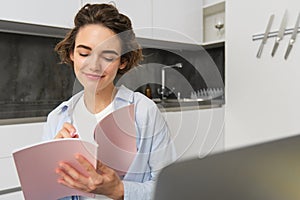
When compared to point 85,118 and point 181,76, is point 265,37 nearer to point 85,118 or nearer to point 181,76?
point 181,76

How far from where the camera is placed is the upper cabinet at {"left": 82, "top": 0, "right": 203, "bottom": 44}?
1819mm

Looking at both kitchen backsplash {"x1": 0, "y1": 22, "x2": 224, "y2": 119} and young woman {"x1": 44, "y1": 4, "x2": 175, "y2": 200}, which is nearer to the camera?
young woman {"x1": 44, "y1": 4, "x2": 175, "y2": 200}

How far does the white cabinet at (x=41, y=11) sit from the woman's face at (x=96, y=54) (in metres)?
0.80

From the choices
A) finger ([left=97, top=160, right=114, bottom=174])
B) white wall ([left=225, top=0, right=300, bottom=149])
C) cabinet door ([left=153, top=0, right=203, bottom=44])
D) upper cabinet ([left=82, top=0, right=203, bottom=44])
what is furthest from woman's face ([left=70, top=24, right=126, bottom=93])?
cabinet door ([left=153, top=0, right=203, bottom=44])

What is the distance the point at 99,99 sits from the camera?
810 millimetres

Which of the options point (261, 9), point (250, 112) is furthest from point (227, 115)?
point (261, 9)

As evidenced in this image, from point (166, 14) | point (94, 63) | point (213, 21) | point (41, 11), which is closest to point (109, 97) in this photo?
point (94, 63)

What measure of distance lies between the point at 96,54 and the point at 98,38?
0.16 ft

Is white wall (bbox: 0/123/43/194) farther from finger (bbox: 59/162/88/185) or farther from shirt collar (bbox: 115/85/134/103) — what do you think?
finger (bbox: 59/162/88/185)

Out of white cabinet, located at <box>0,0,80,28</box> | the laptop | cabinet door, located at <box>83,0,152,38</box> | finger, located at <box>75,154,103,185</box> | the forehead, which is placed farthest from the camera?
cabinet door, located at <box>83,0,152,38</box>

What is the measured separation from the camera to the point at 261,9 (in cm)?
174

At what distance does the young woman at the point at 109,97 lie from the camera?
689 millimetres

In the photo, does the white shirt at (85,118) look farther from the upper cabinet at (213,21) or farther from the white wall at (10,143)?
the upper cabinet at (213,21)

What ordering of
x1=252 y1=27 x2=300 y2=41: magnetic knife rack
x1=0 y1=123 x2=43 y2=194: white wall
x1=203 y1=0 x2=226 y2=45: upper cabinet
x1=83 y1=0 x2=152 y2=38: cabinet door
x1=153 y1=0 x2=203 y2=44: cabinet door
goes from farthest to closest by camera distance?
x1=203 y1=0 x2=226 y2=45: upper cabinet
x1=153 y1=0 x2=203 y2=44: cabinet door
x1=83 y1=0 x2=152 y2=38: cabinet door
x1=252 y1=27 x2=300 y2=41: magnetic knife rack
x1=0 y1=123 x2=43 y2=194: white wall
